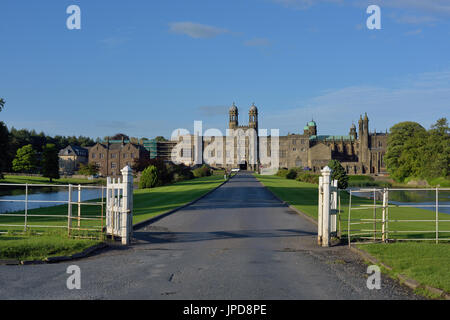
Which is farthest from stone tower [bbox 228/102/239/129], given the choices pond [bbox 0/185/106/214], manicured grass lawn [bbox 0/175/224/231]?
manicured grass lawn [bbox 0/175/224/231]

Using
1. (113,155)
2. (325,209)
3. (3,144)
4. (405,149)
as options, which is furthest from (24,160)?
(325,209)

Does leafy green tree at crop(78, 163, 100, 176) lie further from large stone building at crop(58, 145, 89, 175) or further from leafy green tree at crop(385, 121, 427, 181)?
leafy green tree at crop(385, 121, 427, 181)

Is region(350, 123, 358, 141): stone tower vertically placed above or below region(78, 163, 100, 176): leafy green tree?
above

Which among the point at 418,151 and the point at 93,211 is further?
the point at 418,151

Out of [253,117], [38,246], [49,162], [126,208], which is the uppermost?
[253,117]

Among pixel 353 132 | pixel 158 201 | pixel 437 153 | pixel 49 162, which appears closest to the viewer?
pixel 158 201

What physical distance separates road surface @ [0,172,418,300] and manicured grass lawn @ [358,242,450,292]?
0.53 metres

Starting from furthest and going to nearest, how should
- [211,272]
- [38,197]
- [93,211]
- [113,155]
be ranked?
[113,155]
[38,197]
[93,211]
[211,272]

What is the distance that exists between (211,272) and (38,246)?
5416 millimetres

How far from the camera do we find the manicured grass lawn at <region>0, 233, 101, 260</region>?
10266mm

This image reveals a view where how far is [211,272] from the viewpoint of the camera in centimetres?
859

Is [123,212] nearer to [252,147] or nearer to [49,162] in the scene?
[49,162]

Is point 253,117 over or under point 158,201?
over

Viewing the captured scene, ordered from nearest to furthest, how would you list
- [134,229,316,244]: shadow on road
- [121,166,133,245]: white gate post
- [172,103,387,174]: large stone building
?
[121,166,133,245]: white gate post, [134,229,316,244]: shadow on road, [172,103,387,174]: large stone building
